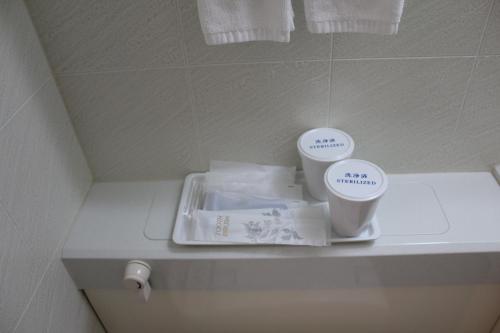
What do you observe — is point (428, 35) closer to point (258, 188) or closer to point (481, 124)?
point (481, 124)

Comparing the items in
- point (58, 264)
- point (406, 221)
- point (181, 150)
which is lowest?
point (58, 264)

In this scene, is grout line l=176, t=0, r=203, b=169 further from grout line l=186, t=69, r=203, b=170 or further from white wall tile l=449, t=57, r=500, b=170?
white wall tile l=449, t=57, r=500, b=170

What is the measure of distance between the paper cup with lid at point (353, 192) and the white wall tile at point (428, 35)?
0.22 meters

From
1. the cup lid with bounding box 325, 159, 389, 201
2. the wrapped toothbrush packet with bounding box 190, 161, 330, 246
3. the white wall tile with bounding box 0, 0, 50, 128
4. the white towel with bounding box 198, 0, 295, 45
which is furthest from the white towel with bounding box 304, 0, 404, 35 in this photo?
the white wall tile with bounding box 0, 0, 50, 128

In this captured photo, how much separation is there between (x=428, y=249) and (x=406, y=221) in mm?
76

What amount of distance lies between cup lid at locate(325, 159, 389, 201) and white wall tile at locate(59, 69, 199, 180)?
329 mm

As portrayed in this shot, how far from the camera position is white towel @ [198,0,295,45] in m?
0.62

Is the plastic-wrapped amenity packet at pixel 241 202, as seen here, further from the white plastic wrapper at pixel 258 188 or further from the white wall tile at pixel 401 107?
the white wall tile at pixel 401 107

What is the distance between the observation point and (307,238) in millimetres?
818

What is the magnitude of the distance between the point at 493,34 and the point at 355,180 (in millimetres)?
378

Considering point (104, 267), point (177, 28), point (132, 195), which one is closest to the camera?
point (177, 28)

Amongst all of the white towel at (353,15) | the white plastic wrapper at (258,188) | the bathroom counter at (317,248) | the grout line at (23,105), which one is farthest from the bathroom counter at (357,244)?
the white towel at (353,15)

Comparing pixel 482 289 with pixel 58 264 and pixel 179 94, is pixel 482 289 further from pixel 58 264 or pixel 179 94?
pixel 58 264

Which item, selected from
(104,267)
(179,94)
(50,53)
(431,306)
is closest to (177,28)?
(179,94)
